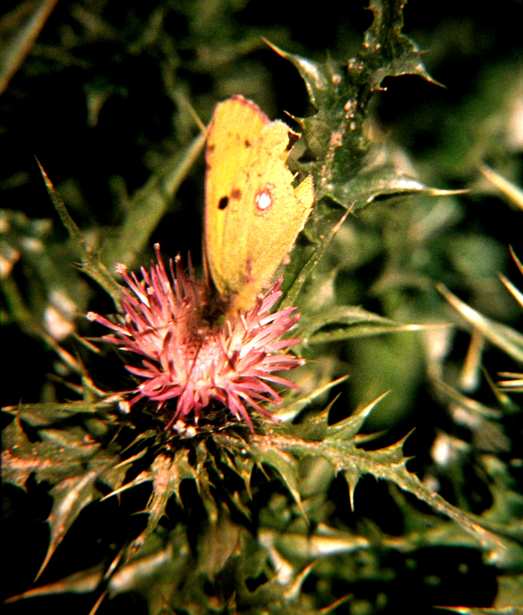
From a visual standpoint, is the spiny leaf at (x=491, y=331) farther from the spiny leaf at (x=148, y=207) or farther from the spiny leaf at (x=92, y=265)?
the spiny leaf at (x=92, y=265)

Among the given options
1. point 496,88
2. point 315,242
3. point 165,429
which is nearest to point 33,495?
point 165,429

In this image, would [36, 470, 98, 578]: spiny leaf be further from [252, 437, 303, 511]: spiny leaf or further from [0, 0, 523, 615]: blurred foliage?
[252, 437, 303, 511]: spiny leaf

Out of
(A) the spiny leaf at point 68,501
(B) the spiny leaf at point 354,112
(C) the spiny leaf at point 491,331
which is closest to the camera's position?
(A) the spiny leaf at point 68,501

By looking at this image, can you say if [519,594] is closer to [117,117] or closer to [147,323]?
[147,323]

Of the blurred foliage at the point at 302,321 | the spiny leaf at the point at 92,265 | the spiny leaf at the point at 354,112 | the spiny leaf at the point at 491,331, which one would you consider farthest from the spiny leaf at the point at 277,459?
the spiny leaf at the point at 491,331

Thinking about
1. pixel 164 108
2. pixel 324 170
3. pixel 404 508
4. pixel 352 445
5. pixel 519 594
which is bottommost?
pixel 519 594

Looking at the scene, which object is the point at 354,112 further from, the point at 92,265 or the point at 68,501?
the point at 68,501

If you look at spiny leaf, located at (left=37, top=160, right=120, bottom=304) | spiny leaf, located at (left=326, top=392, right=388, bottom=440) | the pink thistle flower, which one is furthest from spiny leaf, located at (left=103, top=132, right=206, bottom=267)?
spiny leaf, located at (left=326, top=392, right=388, bottom=440)
